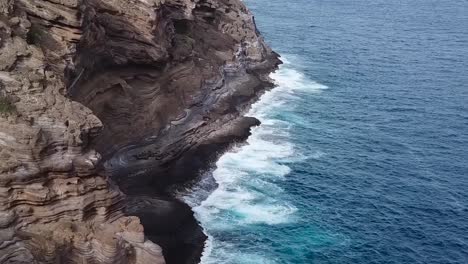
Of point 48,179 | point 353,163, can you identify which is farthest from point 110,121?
point 353,163

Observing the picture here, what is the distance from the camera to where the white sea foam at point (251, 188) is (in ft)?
203

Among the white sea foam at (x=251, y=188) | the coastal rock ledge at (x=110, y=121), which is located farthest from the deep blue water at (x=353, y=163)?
the coastal rock ledge at (x=110, y=121)

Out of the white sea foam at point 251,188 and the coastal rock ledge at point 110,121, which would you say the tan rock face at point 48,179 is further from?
the white sea foam at point 251,188

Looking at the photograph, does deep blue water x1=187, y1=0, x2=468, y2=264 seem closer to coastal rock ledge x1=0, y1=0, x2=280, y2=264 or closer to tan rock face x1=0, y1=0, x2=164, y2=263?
coastal rock ledge x1=0, y1=0, x2=280, y2=264

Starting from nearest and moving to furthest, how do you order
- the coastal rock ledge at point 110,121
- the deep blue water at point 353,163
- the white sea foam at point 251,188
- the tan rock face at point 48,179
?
the tan rock face at point 48,179 < the coastal rock ledge at point 110,121 < the white sea foam at point 251,188 < the deep blue water at point 353,163

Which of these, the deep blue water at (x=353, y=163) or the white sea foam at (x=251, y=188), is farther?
the deep blue water at (x=353, y=163)

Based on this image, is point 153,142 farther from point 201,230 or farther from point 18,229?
point 18,229

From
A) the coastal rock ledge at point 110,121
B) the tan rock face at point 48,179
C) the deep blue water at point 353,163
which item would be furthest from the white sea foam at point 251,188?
the tan rock face at point 48,179

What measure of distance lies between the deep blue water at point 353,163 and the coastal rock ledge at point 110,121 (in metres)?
5.32

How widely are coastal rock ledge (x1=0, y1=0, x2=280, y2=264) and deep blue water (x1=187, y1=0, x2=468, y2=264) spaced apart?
5.32 metres

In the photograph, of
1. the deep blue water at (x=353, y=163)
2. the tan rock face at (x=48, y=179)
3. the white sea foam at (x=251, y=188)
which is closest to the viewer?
the tan rock face at (x=48, y=179)

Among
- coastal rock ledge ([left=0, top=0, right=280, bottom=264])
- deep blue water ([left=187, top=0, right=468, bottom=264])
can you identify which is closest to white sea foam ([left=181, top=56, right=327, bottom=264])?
deep blue water ([left=187, top=0, right=468, bottom=264])

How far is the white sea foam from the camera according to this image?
61788mm

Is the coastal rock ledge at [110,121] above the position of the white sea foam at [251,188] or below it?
above
